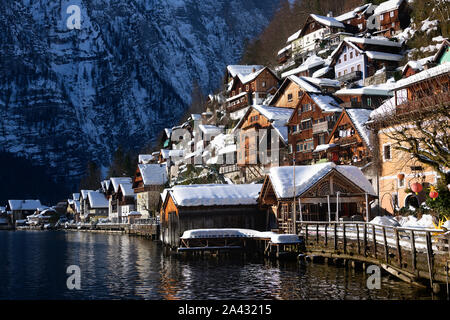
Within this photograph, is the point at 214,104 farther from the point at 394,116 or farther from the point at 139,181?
the point at 394,116

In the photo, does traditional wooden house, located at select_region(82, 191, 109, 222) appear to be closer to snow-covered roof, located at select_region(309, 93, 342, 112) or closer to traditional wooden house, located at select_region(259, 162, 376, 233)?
snow-covered roof, located at select_region(309, 93, 342, 112)

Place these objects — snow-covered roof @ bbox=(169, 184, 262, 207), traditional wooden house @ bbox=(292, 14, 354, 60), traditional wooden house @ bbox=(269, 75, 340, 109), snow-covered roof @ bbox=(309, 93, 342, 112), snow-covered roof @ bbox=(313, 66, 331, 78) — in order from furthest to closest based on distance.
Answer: traditional wooden house @ bbox=(292, 14, 354, 60) < snow-covered roof @ bbox=(313, 66, 331, 78) < traditional wooden house @ bbox=(269, 75, 340, 109) < snow-covered roof @ bbox=(309, 93, 342, 112) < snow-covered roof @ bbox=(169, 184, 262, 207)

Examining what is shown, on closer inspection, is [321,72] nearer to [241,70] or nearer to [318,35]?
[318,35]

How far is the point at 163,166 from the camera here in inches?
4646

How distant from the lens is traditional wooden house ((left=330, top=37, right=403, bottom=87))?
89062 mm

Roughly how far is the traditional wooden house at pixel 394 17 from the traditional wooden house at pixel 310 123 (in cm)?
3546

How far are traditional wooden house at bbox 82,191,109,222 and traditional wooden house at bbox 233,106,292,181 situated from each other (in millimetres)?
75014

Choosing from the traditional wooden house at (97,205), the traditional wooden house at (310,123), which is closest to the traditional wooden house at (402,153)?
the traditional wooden house at (310,123)

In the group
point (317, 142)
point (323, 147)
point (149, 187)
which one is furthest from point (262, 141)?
point (149, 187)

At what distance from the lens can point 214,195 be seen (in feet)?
175

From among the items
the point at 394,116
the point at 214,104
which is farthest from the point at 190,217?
the point at 214,104

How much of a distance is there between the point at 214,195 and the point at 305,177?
1065 centimetres

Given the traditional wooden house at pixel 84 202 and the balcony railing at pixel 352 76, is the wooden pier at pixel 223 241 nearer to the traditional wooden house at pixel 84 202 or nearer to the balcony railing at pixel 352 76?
the balcony railing at pixel 352 76

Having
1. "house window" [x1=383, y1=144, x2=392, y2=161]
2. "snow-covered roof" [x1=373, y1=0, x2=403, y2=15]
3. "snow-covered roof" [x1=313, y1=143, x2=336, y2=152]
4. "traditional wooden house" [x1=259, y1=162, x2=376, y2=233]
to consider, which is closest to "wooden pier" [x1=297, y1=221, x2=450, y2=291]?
"traditional wooden house" [x1=259, y1=162, x2=376, y2=233]
